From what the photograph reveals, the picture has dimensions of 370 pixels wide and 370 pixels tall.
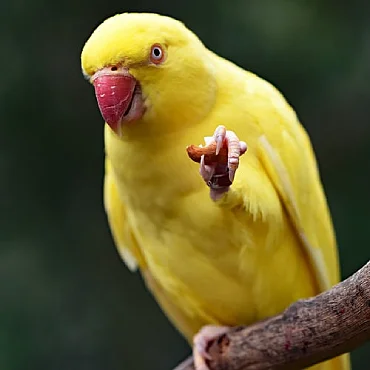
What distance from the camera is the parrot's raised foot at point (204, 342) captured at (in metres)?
1.13

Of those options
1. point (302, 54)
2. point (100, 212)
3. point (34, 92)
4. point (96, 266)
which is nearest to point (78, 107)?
point (34, 92)

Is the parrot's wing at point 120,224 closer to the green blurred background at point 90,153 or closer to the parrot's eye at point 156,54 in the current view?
the parrot's eye at point 156,54

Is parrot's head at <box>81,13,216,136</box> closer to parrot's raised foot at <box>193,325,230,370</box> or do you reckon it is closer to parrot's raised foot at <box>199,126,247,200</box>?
parrot's raised foot at <box>199,126,247,200</box>

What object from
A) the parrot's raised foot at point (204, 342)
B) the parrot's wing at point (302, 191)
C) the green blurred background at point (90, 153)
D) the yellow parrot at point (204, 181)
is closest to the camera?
the yellow parrot at point (204, 181)

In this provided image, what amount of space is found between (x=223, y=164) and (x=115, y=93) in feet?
0.54

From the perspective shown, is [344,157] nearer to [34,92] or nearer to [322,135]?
[322,135]

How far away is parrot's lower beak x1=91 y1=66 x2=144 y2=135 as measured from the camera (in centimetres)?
86

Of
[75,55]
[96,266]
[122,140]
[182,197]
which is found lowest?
[96,266]

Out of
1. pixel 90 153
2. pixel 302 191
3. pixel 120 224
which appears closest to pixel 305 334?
pixel 302 191

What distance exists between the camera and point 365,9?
1.54m

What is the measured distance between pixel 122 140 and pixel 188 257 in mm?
204

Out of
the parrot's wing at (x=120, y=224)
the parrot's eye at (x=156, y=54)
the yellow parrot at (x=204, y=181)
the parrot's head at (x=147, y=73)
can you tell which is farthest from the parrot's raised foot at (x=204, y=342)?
the parrot's eye at (x=156, y=54)

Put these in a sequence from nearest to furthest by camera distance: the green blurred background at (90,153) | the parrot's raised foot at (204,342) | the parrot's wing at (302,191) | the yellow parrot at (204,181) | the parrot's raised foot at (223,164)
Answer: the parrot's raised foot at (223,164)
the yellow parrot at (204,181)
the parrot's wing at (302,191)
the parrot's raised foot at (204,342)
the green blurred background at (90,153)

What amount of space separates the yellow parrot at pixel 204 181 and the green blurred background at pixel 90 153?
1.48 ft
